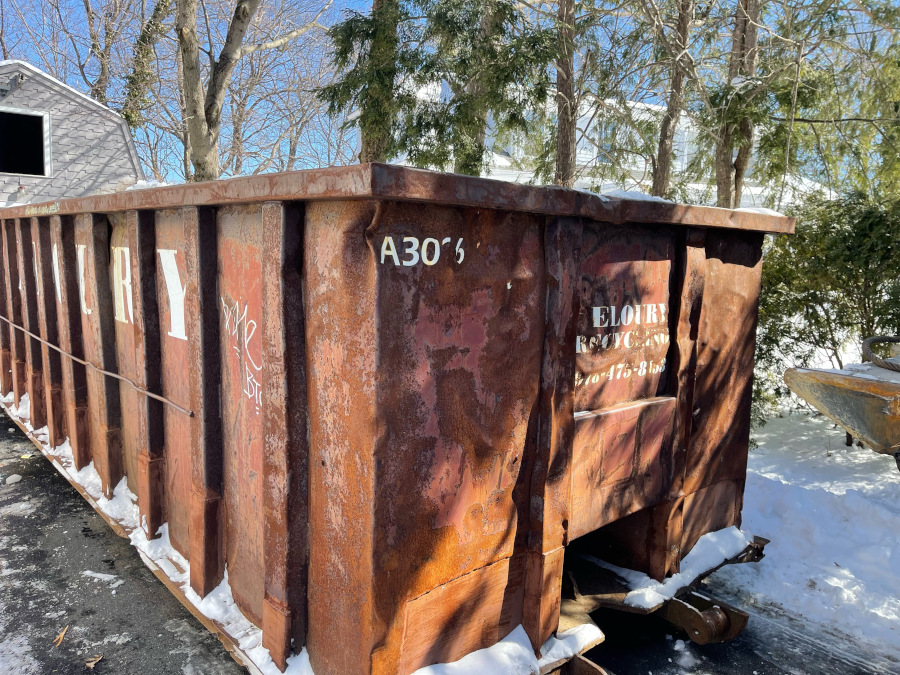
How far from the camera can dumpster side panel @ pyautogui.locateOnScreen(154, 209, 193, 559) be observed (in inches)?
119

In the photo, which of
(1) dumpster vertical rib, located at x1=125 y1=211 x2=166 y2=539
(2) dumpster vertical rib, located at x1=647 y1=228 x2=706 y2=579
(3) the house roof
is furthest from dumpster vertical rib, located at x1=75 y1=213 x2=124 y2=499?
(3) the house roof

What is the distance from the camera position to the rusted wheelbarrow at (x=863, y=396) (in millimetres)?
2373

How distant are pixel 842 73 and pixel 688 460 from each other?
6645 millimetres

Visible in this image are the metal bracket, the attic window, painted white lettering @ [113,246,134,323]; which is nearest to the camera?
the metal bracket

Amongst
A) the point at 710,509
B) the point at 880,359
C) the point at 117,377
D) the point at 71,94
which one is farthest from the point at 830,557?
the point at 71,94

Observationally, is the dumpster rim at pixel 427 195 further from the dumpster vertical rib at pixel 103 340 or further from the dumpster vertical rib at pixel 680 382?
the dumpster vertical rib at pixel 103 340

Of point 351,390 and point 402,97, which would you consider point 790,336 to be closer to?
point 402,97

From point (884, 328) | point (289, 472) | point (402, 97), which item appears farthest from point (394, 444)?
point (402, 97)

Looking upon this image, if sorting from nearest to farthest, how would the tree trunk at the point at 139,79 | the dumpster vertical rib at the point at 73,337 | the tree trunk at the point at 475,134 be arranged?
the dumpster vertical rib at the point at 73,337, the tree trunk at the point at 475,134, the tree trunk at the point at 139,79

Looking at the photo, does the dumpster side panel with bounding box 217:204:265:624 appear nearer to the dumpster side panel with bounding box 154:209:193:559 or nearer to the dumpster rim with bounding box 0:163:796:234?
the dumpster rim with bounding box 0:163:796:234

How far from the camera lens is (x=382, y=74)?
7.40 m

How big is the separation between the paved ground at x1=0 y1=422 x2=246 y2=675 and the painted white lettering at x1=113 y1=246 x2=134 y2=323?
1384mm

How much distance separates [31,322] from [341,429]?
462cm

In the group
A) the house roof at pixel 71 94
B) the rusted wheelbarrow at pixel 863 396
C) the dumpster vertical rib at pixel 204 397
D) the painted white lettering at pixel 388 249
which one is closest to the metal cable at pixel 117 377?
the dumpster vertical rib at pixel 204 397
